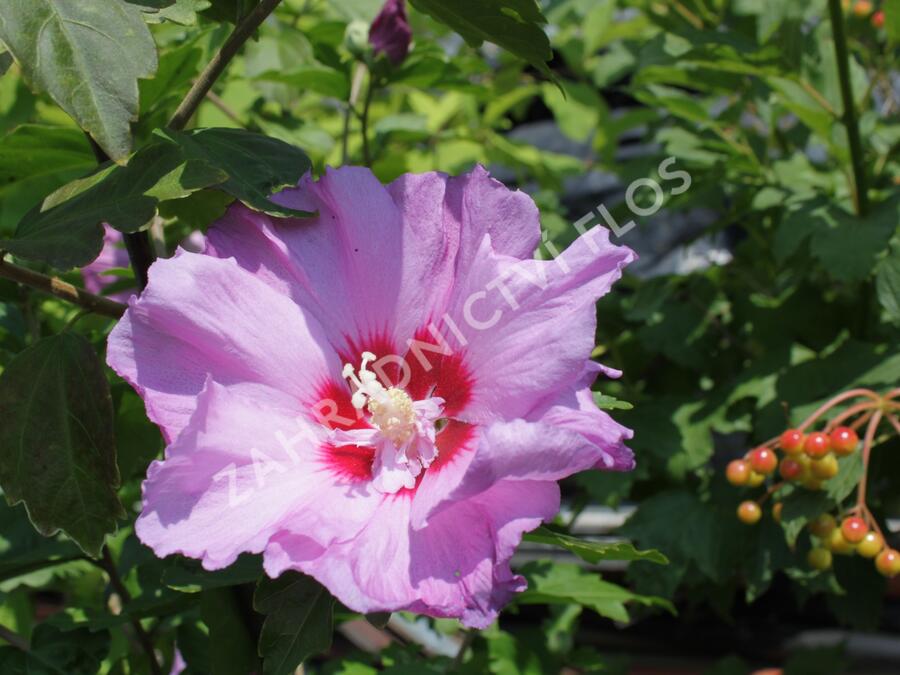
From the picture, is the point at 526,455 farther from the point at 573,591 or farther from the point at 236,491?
the point at 573,591

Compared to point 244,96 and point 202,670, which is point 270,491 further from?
point 244,96

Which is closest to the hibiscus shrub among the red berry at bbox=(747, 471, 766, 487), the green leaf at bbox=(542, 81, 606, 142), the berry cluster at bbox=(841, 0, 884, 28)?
the red berry at bbox=(747, 471, 766, 487)

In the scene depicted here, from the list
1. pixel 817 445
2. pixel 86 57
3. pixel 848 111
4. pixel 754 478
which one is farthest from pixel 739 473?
pixel 86 57

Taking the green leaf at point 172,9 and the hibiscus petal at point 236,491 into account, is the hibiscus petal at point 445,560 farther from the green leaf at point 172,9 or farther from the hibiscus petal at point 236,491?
the green leaf at point 172,9

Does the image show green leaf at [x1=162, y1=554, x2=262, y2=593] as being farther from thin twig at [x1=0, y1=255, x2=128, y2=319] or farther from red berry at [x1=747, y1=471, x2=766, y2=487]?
red berry at [x1=747, y1=471, x2=766, y2=487]

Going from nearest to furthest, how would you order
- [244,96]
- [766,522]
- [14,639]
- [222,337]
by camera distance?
[222,337], [14,639], [766,522], [244,96]

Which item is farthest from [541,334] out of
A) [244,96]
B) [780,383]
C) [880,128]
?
[880,128]

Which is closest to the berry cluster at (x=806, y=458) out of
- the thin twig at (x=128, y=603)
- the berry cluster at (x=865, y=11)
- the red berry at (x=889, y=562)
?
the red berry at (x=889, y=562)
